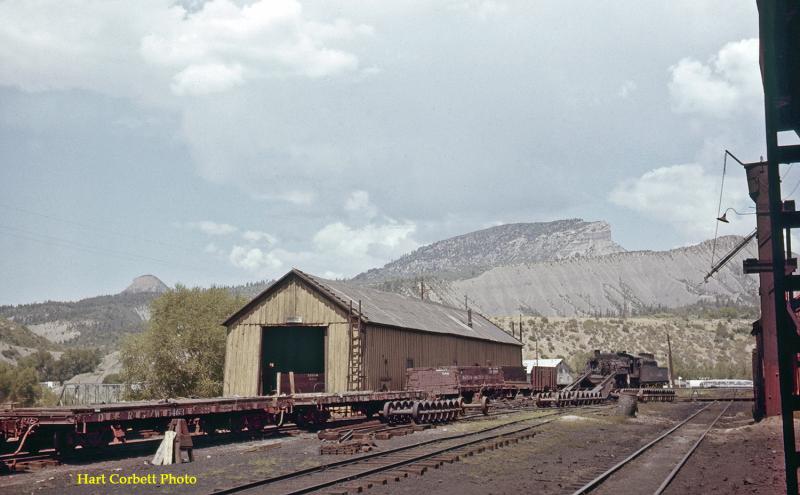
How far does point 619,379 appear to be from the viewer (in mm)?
50000

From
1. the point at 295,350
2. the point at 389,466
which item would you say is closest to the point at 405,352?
the point at 295,350

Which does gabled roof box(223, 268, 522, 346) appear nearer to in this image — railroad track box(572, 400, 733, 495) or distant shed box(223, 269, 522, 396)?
distant shed box(223, 269, 522, 396)

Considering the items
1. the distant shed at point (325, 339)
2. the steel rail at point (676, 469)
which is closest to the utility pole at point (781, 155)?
the steel rail at point (676, 469)

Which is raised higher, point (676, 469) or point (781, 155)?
point (781, 155)

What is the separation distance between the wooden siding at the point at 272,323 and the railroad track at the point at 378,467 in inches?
595

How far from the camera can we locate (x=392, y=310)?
41906mm

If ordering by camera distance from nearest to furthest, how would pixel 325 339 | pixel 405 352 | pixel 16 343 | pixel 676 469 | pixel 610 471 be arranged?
pixel 610 471, pixel 676 469, pixel 325 339, pixel 405 352, pixel 16 343

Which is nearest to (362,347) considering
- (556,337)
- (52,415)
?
(52,415)

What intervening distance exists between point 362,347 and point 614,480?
2220 centimetres

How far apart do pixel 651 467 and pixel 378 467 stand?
21.7 ft

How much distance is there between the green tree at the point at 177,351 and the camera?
155ft

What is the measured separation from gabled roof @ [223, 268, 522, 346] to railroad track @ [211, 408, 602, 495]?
52.3 feet

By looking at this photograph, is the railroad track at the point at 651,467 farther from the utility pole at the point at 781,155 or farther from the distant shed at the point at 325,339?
the distant shed at the point at 325,339

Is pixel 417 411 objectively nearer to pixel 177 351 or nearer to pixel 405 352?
pixel 405 352
